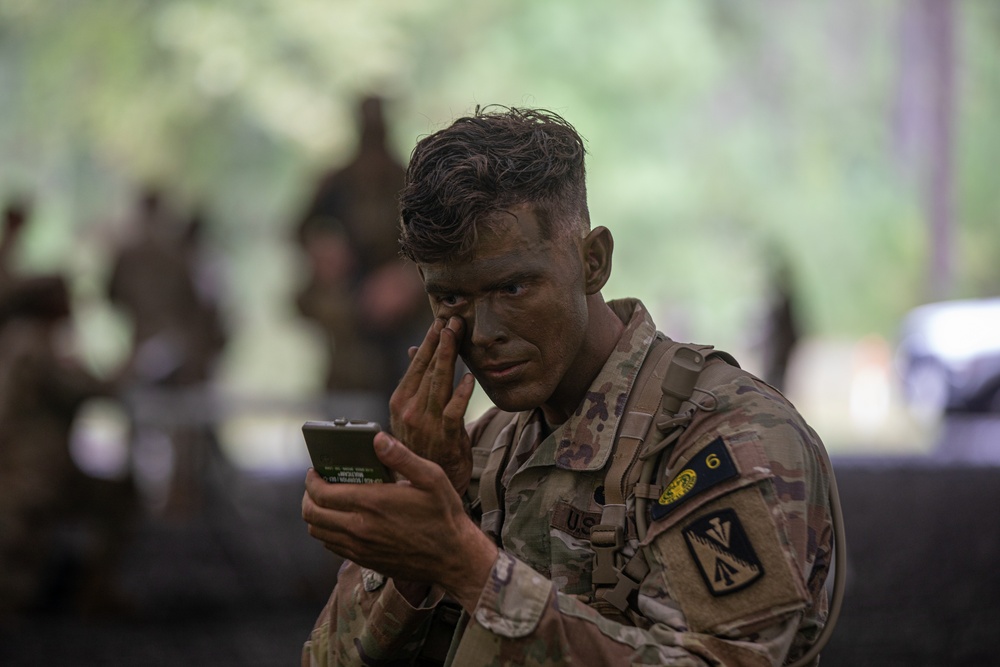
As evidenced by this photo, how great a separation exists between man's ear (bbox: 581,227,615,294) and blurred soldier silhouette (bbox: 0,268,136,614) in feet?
18.1

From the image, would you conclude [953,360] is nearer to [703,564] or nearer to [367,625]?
[367,625]

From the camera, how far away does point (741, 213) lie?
2711cm

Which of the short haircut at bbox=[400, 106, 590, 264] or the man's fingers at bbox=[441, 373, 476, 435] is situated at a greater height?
the short haircut at bbox=[400, 106, 590, 264]

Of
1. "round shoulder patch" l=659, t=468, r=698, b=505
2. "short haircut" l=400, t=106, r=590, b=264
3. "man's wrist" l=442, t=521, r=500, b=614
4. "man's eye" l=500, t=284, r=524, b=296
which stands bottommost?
"man's wrist" l=442, t=521, r=500, b=614

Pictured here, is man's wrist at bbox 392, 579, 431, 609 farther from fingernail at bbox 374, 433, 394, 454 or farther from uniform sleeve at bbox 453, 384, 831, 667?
fingernail at bbox 374, 433, 394, 454

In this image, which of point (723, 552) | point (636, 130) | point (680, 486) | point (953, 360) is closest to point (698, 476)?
point (680, 486)

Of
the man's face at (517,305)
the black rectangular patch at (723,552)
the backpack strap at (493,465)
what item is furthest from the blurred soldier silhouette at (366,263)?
the black rectangular patch at (723,552)

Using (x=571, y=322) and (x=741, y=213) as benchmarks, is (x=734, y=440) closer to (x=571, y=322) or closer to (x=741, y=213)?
(x=571, y=322)

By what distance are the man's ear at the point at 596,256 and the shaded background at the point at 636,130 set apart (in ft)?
68.2

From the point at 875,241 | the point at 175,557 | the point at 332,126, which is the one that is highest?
the point at 332,126

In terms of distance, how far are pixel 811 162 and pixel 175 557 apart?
19.6 metres

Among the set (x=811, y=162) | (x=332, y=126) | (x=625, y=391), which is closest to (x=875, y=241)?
(x=811, y=162)

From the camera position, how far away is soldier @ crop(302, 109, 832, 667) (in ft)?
8.02

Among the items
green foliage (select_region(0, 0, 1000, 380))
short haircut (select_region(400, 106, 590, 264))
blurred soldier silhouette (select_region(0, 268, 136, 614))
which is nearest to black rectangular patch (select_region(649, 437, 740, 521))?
short haircut (select_region(400, 106, 590, 264))
